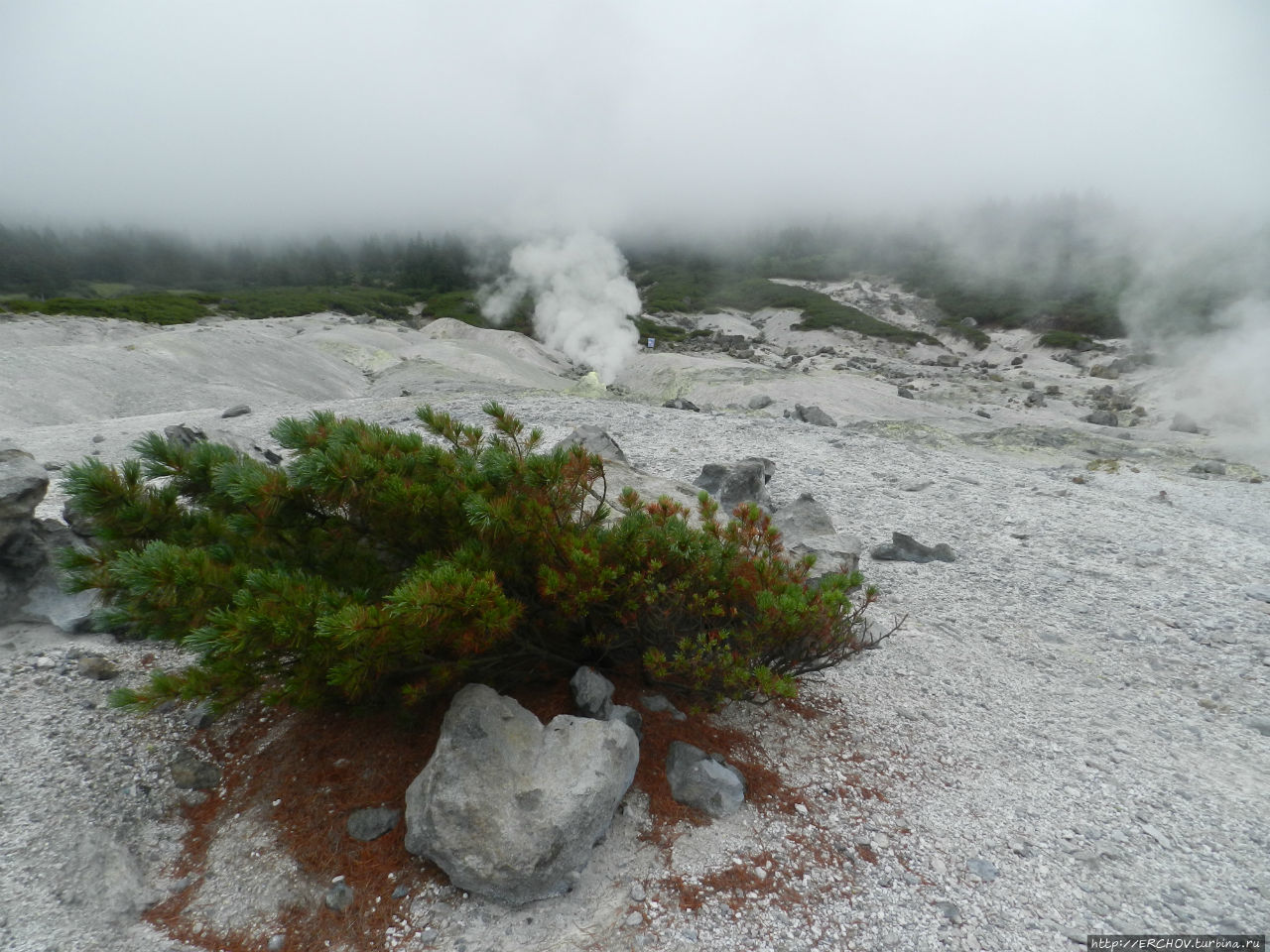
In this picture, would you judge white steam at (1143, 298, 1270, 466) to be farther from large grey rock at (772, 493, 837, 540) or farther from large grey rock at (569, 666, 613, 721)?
large grey rock at (569, 666, 613, 721)

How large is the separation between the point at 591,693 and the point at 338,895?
6.80ft

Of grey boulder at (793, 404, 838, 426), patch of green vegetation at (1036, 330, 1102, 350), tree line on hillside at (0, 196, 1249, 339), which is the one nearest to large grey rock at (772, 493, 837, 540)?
grey boulder at (793, 404, 838, 426)

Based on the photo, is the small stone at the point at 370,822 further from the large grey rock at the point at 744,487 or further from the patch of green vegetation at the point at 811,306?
the patch of green vegetation at the point at 811,306

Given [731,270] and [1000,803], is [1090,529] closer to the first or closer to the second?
Result: [1000,803]

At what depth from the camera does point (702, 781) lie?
4605 mm

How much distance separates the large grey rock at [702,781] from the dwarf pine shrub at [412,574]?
1.61 feet

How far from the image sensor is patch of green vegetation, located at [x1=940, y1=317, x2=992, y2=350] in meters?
68.6

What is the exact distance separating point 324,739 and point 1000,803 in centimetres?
540

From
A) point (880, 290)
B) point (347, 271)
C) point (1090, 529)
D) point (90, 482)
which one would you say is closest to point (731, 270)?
point (880, 290)

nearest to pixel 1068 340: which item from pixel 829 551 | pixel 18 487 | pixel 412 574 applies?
pixel 829 551

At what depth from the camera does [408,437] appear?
4.69 m

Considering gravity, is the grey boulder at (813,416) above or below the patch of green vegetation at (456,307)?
above

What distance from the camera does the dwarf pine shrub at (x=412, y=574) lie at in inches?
135

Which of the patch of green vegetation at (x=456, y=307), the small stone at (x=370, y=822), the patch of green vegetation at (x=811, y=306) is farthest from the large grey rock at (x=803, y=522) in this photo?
the patch of green vegetation at (x=456, y=307)
